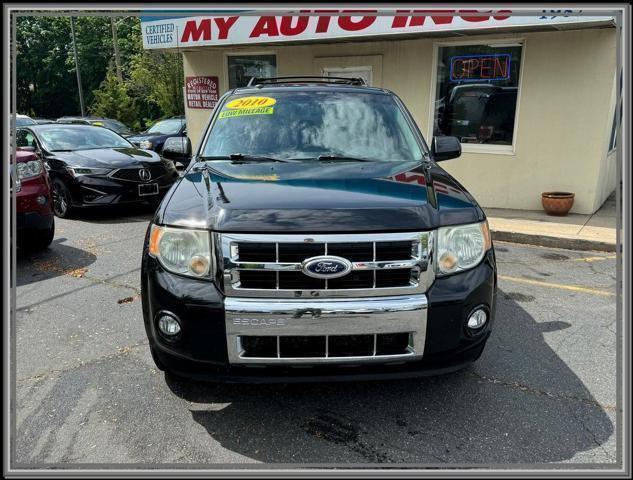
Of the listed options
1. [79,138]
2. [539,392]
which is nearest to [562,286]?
[539,392]

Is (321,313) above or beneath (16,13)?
beneath

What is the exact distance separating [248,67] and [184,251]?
9.42 meters

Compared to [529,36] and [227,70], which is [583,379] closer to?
[529,36]

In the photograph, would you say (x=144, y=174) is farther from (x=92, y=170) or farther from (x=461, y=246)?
(x=461, y=246)

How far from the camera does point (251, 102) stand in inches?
156

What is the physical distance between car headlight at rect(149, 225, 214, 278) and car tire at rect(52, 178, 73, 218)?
6.17m

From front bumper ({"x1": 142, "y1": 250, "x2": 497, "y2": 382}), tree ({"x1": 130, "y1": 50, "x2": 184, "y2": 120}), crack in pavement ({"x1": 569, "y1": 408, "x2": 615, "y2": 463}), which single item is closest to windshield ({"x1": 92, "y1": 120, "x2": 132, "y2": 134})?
tree ({"x1": 130, "y1": 50, "x2": 184, "y2": 120})

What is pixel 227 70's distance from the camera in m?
11.3

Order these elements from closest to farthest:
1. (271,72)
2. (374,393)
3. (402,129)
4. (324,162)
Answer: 1. (374,393)
2. (324,162)
3. (402,129)
4. (271,72)

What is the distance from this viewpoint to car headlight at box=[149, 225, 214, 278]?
2.53 m

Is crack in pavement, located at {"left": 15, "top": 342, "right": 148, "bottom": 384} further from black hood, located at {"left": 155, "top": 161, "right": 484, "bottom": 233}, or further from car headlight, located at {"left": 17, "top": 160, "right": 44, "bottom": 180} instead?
car headlight, located at {"left": 17, "top": 160, "right": 44, "bottom": 180}

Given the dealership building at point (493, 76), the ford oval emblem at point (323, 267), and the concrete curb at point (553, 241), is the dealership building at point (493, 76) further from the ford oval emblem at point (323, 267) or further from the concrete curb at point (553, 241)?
the ford oval emblem at point (323, 267)

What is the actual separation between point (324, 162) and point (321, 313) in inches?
49.4

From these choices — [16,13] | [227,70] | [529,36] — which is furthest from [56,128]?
[529,36]
